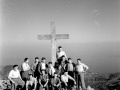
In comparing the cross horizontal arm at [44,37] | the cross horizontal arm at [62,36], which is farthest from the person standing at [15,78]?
the cross horizontal arm at [62,36]

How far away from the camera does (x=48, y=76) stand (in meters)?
6.45

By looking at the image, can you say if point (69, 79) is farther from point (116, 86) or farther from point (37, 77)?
point (116, 86)

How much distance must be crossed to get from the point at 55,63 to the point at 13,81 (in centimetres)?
238

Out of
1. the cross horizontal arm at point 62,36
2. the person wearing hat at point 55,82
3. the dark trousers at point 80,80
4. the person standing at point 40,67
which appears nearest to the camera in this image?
the person wearing hat at point 55,82

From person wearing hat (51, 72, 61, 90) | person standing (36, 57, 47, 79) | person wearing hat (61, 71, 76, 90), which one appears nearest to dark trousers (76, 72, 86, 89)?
person wearing hat (61, 71, 76, 90)

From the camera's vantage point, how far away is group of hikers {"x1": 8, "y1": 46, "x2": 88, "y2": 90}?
618 centimetres

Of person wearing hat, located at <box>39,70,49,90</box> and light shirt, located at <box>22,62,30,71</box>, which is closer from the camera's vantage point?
person wearing hat, located at <box>39,70,49,90</box>

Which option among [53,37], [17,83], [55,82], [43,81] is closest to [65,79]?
[55,82]

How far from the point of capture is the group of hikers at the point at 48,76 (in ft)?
20.3

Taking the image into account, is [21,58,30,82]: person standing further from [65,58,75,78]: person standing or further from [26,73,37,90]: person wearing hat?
[65,58,75,78]: person standing

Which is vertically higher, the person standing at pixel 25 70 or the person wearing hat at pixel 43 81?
the person standing at pixel 25 70

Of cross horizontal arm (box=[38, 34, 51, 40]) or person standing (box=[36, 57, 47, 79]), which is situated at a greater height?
cross horizontal arm (box=[38, 34, 51, 40])

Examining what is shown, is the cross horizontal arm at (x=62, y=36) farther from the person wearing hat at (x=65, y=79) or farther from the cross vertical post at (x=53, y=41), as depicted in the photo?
the person wearing hat at (x=65, y=79)

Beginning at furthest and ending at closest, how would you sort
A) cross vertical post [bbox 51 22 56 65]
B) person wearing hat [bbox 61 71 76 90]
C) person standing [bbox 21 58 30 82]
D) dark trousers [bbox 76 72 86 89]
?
cross vertical post [bbox 51 22 56 65] → dark trousers [bbox 76 72 86 89] → person standing [bbox 21 58 30 82] → person wearing hat [bbox 61 71 76 90]
